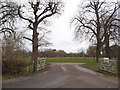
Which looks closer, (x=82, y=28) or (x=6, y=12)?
(x=6, y=12)

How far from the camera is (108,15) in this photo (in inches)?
1314

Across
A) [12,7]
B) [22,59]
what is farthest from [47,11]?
[22,59]

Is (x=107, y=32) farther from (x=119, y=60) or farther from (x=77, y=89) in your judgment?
(x=77, y=89)

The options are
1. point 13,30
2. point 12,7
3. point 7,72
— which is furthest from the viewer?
point 13,30

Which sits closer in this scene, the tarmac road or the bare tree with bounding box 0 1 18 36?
the tarmac road

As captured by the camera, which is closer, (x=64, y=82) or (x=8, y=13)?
(x=64, y=82)

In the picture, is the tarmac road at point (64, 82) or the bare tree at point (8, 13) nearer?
the tarmac road at point (64, 82)

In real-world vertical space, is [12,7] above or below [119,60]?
above

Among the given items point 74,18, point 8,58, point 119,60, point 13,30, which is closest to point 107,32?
point 74,18

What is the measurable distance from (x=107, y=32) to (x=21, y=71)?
22528 millimetres

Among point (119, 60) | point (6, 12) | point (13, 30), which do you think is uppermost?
point (6, 12)

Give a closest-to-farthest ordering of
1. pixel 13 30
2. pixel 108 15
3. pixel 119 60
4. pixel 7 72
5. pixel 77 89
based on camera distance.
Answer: pixel 77 89 < pixel 119 60 < pixel 7 72 < pixel 13 30 < pixel 108 15

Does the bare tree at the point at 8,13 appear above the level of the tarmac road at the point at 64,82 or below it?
above

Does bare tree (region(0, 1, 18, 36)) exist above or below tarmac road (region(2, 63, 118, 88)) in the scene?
above
